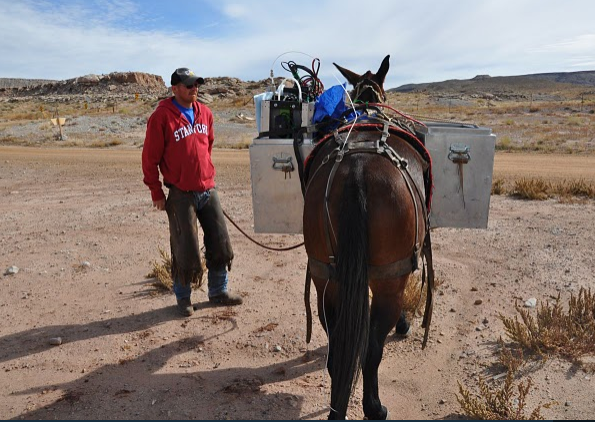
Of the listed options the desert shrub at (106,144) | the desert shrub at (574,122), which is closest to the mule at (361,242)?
the desert shrub at (106,144)

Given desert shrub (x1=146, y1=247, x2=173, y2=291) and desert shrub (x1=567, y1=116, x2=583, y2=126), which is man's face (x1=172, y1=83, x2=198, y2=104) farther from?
A: desert shrub (x1=567, y1=116, x2=583, y2=126)

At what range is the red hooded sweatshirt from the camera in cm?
434

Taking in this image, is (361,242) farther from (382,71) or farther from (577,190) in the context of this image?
(577,190)

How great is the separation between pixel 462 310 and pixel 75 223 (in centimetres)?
603

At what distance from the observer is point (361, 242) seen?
2717mm

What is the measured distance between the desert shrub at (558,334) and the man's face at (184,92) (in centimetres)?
328

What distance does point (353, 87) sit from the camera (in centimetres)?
438

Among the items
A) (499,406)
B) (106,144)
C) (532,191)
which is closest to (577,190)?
(532,191)

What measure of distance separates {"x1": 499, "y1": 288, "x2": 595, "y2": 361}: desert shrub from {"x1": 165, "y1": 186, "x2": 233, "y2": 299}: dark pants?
2656 millimetres

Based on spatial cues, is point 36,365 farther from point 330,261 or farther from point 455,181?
point 455,181

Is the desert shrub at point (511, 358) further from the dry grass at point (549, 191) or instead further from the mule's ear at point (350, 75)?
the dry grass at point (549, 191)

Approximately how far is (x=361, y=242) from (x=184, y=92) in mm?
2465

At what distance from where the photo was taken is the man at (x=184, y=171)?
436 cm

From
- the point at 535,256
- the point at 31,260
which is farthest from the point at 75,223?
the point at 535,256
